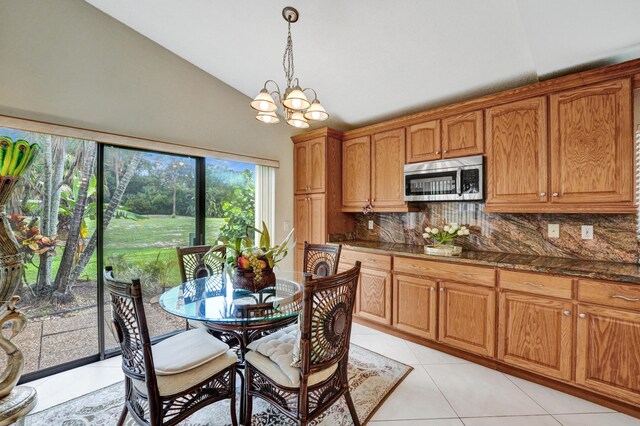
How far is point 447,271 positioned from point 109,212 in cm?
317

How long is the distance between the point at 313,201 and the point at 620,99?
2940mm

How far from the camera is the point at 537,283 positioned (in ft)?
7.04

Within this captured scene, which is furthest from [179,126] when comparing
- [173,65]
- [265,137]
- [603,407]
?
[603,407]

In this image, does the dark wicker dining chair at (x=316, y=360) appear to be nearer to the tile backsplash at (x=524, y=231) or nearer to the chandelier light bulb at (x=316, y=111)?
the chandelier light bulb at (x=316, y=111)

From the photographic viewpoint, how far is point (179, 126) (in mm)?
2943

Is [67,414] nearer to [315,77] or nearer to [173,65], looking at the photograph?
[173,65]

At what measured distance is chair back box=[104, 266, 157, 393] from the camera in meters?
1.32

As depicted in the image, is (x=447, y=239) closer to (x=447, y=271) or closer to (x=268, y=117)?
(x=447, y=271)

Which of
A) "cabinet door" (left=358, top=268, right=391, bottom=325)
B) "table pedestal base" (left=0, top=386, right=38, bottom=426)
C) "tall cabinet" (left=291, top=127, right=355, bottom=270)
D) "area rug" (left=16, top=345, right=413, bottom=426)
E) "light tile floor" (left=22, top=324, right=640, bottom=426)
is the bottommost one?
"light tile floor" (left=22, top=324, right=640, bottom=426)

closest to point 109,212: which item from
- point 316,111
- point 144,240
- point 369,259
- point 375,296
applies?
point 144,240

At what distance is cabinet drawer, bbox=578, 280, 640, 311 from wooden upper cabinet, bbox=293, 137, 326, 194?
2606mm

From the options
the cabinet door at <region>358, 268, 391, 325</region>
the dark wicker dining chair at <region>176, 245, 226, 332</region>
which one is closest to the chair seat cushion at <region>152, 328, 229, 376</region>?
the dark wicker dining chair at <region>176, 245, 226, 332</region>

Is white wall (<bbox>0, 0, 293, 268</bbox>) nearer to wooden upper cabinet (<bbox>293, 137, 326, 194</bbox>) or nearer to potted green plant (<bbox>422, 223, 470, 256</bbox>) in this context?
wooden upper cabinet (<bbox>293, 137, 326, 194</bbox>)

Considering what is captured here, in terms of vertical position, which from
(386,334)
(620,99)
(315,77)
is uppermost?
(315,77)
